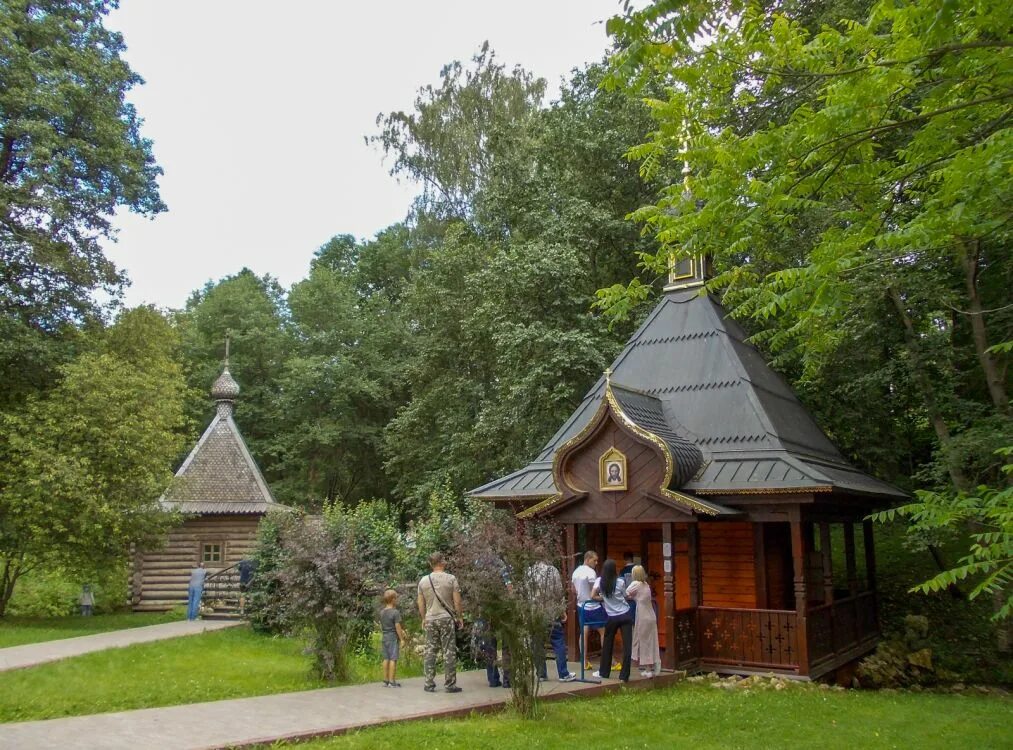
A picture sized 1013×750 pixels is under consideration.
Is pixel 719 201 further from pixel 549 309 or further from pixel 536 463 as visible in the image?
pixel 549 309

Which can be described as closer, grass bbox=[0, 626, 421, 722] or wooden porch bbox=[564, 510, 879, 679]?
grass bbox=[0, 626, 421, 722]

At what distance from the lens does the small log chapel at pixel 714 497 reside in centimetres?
1155

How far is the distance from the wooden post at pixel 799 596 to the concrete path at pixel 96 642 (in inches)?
438

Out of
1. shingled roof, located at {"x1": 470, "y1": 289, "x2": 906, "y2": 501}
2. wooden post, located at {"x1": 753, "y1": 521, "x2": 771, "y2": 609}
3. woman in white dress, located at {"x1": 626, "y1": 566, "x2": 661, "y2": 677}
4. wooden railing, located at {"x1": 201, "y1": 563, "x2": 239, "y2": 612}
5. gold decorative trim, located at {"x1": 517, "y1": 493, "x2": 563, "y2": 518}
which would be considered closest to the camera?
woman in white dress, located at {"x1": 626, "y1": 566, "x2": 661, "y2": 677}

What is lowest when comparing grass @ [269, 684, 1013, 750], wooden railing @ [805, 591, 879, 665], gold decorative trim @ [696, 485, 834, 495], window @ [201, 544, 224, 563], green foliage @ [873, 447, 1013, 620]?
grass @ [269, 684, 1013, 750]

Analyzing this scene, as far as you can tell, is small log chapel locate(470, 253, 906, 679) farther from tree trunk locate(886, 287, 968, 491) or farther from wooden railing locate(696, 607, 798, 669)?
tree trunk locate(886, 287, 968, 491)

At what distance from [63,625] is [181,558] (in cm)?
472

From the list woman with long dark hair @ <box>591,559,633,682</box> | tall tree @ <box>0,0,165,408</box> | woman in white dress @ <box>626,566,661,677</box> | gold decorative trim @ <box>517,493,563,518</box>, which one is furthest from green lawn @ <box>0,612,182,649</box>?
woman in white dress @ <box>626,566,661,677</box>

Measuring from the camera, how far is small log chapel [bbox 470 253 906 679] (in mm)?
11555

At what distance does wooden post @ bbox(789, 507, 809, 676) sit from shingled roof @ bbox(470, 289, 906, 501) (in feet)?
2.22

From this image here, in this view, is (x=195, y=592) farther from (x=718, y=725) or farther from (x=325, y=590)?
(x=718, y=725)

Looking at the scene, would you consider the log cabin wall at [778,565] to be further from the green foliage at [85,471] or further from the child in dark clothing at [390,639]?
the green foliage at [85,471]

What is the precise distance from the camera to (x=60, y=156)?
20.2 m

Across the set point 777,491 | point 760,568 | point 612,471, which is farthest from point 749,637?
point 612,471
